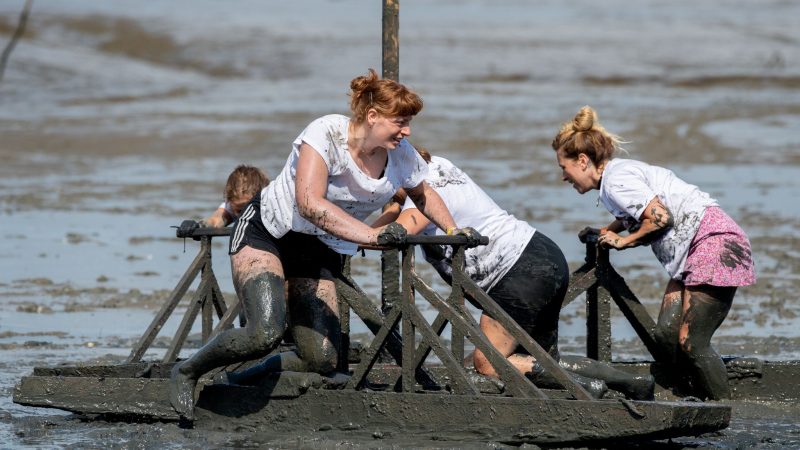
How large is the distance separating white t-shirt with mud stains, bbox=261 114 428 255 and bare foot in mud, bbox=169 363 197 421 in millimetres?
833

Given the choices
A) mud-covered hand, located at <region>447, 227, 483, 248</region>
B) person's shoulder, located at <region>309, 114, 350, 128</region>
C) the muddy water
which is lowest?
the muddy water

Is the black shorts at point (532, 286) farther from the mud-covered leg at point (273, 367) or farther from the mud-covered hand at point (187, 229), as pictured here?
the mud-covered hand at point (187, 229)

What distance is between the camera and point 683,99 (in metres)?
32.1

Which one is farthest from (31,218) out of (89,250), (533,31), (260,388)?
(533,31)

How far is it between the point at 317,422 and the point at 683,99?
86.8ft

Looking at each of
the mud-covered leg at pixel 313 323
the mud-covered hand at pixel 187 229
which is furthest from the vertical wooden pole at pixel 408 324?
the mud-covered hand at pixel 187 229

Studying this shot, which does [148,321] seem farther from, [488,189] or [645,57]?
[645,57]

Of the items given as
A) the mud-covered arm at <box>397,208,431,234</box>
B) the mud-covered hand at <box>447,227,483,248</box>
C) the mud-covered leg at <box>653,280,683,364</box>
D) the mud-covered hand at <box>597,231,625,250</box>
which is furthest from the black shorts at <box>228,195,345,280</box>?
the mud-covered leg at <box>653,280,683,364</box>

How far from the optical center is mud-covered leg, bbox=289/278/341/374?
6.94 m

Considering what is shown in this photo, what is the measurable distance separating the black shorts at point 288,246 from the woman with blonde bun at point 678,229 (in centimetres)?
136

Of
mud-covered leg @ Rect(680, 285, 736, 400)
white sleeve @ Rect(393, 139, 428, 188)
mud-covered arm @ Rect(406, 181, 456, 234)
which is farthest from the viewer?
mud-covered leg @ Rect(680, 285, 736, 400)

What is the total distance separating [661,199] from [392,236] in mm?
1676

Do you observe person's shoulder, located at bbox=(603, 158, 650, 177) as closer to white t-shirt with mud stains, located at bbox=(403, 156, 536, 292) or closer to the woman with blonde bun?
the woman with blonde bun

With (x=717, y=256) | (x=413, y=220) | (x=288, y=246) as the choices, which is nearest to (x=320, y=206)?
(x=288, y=246)
